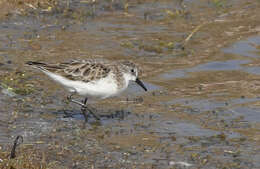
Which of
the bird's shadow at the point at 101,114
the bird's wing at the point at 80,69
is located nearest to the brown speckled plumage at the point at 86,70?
the bird's wing at the point at 80,69

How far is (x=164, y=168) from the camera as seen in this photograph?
1033 centimetres

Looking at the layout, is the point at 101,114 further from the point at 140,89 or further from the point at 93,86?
the point at 140,89

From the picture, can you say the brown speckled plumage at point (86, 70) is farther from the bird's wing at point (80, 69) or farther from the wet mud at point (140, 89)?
the wet mud at point (140, 89)

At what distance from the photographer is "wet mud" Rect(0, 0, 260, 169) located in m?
10.9

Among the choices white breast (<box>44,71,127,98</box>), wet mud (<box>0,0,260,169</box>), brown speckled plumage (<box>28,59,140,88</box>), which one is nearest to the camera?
wet mud (<box>0,0,260,169</box>)

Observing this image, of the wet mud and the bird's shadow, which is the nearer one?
the wet mud

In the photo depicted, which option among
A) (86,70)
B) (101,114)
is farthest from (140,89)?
(86,70)

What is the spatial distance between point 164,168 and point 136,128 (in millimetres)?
2129

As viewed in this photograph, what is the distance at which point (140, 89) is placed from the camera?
594 inches

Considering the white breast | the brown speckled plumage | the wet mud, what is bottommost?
the wet mud

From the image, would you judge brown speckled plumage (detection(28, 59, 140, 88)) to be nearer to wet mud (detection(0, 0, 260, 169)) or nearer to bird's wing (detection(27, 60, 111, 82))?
bird's wing (detection(27, 60, 111, 82))

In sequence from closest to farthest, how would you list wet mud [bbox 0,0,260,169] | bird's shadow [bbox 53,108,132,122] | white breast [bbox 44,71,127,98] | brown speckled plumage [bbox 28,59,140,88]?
wet mud [bbox 0,0,260,169], white breast [bbox 44,71,127,98], brown speckled plumage [bbox 28,59,140,88], bird's shadow [bbox 53,108,132,122]

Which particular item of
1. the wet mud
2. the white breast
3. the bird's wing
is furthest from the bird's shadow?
the bird's wing

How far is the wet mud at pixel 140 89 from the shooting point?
10930 millimetres
